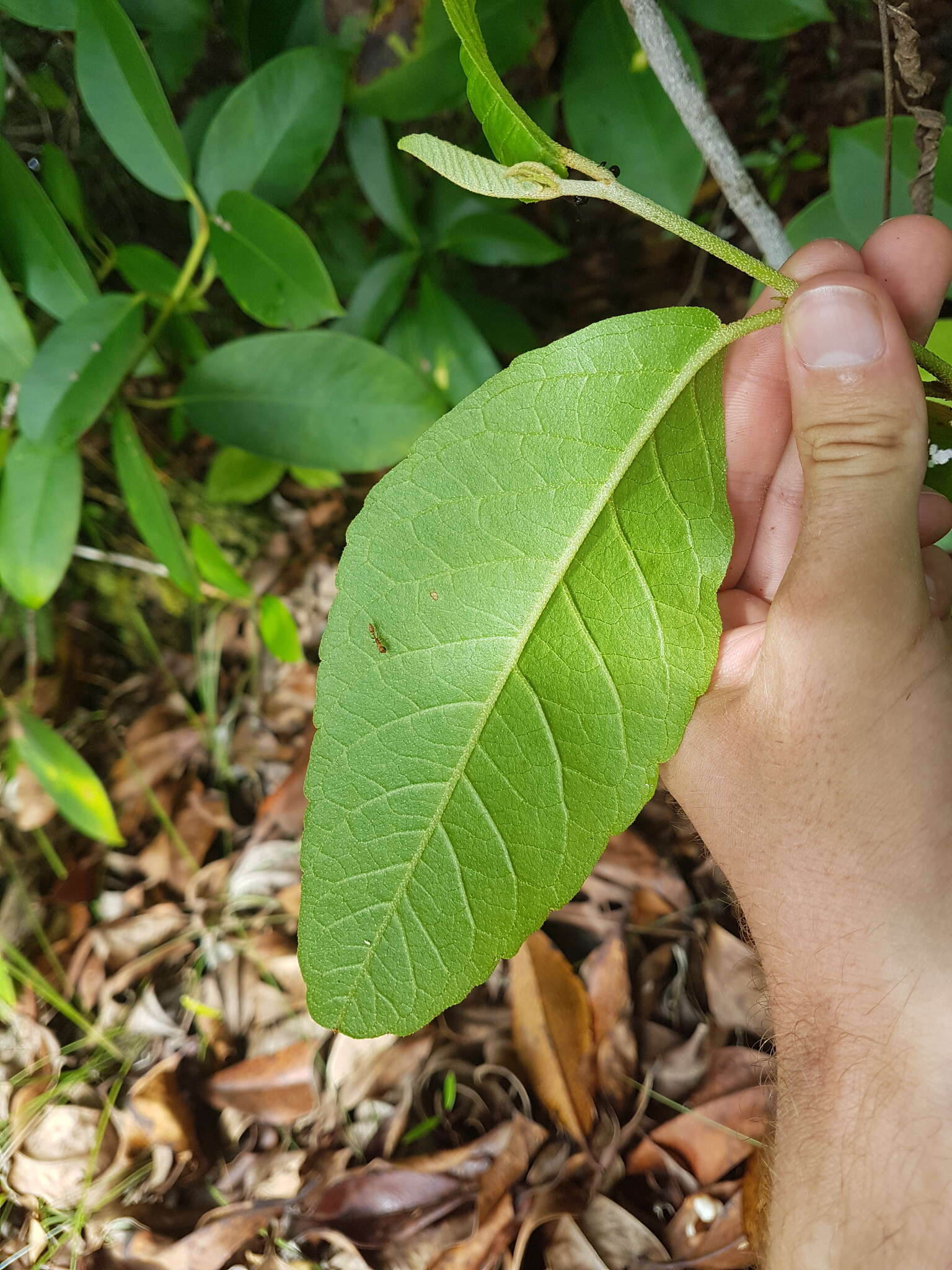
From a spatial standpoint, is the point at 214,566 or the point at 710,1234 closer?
the point at 710,1234

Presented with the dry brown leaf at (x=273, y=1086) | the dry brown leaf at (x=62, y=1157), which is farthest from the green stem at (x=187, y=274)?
the dry brown leaf at (x=62, y=1157)

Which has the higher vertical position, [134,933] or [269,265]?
[269,265]

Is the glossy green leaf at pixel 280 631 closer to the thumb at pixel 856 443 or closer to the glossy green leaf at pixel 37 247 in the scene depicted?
the glossy green leaf at pixel 37 247

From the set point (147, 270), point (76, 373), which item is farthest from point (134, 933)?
point (147, 270)

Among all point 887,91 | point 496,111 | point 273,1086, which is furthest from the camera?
point 273,1086

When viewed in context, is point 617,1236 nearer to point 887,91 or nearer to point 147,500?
point 147,500

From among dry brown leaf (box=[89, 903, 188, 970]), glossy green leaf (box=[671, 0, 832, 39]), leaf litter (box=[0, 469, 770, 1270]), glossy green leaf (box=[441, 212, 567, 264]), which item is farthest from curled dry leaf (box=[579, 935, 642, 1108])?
glossy green leaf (box=[671, 0, 832, 39])
